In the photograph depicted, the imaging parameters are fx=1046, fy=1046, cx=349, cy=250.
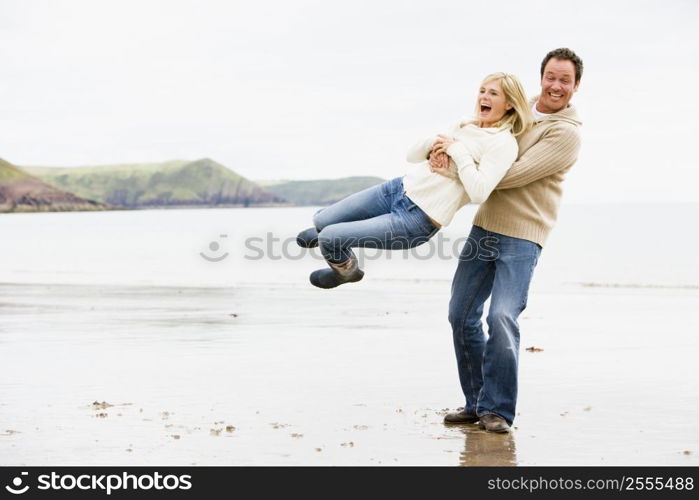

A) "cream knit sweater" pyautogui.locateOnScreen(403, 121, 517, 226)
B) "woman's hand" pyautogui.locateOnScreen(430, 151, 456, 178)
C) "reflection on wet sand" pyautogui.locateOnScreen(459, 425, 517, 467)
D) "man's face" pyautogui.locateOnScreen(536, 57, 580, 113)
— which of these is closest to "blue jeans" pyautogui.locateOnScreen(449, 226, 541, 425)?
"reflection on wet sand" pyautogui.locateOnScreen(459, 425, 517, 467)

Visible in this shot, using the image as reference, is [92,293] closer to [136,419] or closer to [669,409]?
[136,419]

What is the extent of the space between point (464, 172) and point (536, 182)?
0.77 m

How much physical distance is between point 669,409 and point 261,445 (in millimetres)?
3135

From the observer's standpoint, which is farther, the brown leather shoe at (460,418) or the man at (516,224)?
the brown leather shoe at (460,418)

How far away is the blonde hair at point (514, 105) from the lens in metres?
6.75

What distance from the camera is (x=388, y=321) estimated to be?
44.7 feet

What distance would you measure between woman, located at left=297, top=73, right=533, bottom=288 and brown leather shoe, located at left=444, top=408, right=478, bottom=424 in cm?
132

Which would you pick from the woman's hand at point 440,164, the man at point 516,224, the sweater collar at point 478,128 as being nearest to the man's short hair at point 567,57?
the man at point 516,224

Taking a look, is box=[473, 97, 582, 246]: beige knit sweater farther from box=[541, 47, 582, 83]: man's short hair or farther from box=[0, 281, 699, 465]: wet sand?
box=[0, 281, 699, 465]: wet sand

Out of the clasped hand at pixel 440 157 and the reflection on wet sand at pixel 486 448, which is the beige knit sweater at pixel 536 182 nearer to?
the clasped hand at pixel 440 157

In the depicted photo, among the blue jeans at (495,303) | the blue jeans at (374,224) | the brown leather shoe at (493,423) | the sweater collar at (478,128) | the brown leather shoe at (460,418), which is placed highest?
the sweater collar at (478,128)

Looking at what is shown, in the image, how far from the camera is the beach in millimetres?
6488

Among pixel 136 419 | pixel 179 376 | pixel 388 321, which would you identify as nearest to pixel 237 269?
pixel 388 321

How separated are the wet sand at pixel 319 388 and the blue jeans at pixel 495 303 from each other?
281 millimetres
